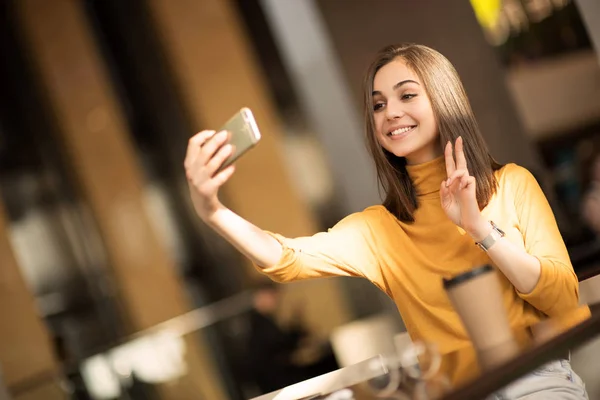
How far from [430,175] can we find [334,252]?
24cm

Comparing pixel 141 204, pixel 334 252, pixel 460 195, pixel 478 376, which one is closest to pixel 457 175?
pixel 460 195

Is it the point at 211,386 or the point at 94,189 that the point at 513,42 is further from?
the point at 94,189

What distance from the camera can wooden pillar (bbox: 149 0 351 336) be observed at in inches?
106

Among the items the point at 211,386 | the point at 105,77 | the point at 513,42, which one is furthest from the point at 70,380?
the point at 513,42

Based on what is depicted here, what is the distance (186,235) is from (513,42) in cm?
261

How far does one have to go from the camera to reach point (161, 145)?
4.17m

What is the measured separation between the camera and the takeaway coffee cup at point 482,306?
1336 millimetres

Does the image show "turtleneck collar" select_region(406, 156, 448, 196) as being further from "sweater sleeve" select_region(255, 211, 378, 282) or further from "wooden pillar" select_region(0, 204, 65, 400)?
"wooden pillar" select_region(0, 204, 65, 400)

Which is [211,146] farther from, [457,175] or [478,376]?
[478,376]

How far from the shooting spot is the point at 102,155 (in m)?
4.38

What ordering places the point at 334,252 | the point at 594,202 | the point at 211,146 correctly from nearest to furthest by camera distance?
the point at 211,146
the point at 334,252
the point at 594,202

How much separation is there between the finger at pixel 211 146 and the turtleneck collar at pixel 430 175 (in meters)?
0.38

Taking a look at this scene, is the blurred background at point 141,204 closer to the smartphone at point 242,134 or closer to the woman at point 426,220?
the woman at point 426,220

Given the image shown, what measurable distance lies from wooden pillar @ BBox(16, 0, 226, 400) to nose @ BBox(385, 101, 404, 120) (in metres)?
2.94
